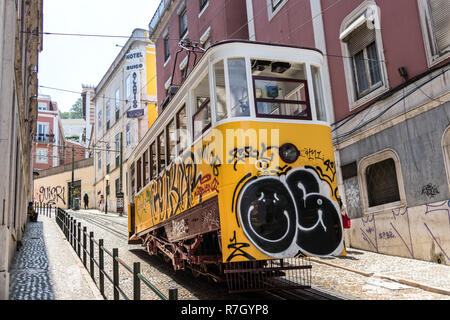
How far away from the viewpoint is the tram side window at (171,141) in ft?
26.1

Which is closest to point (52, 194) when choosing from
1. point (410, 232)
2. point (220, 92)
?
point (410, 232)

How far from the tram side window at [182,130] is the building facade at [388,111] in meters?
0.91

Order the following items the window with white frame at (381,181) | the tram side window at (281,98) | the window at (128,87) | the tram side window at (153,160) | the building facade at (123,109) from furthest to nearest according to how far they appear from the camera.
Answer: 1. the window at (128,87)
2. the building facade at (123,109)
3. the window with white frame at (381,181)
4. the tram side window at (153,160)
5. the tram side window at (281,98)

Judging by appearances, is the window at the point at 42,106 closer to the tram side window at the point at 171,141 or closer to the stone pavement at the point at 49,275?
the stone pavement at the point at 49,275

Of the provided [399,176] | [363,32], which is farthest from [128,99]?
[399,176]

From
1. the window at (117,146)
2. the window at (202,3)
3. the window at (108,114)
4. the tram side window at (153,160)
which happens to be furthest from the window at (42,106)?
the tram side window at (153,160)

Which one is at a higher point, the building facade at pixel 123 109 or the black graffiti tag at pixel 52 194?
the building facade at pixel 123 109

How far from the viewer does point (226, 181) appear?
576cm

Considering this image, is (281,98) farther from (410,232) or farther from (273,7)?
(273,7)

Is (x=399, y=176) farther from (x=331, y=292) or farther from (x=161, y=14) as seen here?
(x=161, y=14)

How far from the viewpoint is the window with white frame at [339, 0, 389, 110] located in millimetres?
10523

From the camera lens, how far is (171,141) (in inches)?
318

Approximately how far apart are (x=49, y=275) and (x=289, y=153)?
5.11 metres
